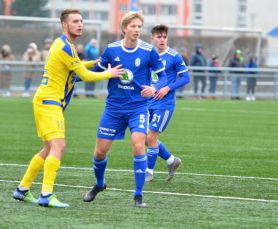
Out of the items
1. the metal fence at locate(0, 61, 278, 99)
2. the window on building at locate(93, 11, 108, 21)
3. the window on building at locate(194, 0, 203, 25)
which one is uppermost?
the metal fence at locate(0, 61, 278, 99)

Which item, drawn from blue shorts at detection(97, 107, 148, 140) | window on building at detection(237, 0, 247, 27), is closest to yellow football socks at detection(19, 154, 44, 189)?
blue shorts at detection(97, 107, 148, 140)

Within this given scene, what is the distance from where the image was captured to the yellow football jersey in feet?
34.6

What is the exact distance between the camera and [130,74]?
11039mm

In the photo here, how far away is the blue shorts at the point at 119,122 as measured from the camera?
36.3 ft

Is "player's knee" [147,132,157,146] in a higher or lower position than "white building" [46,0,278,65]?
higher

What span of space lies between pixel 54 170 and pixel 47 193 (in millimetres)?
254

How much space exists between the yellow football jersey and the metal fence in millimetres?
22455

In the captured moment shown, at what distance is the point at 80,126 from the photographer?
2295cm

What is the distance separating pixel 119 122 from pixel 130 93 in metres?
0.35

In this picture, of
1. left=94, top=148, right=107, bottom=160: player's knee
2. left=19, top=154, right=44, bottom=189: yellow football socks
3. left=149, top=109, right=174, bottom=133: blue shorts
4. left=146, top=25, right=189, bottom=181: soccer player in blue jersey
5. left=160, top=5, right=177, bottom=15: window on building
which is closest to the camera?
left=19, top=154, right=44, bottom=189: yellow football socks

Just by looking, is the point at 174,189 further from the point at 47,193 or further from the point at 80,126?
the point at 80,126

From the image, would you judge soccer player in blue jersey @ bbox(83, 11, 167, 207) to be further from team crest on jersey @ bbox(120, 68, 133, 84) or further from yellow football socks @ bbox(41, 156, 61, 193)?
yellow football socks @ bbox(41, 156, 61, 193)

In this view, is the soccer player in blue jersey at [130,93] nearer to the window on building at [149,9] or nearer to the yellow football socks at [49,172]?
the yellow football socks at [49,172]

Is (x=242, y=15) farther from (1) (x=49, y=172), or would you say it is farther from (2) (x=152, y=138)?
(1) (x=49, y=172)
